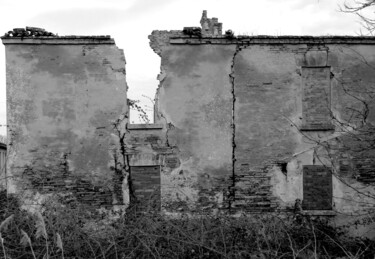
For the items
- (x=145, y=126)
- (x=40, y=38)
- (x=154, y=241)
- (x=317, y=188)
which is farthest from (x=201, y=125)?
(x=154, y=241)

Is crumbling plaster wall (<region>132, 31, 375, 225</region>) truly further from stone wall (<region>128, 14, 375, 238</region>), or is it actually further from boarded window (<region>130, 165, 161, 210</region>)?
boarded window (<region>130, 165, 161, 210</region>)

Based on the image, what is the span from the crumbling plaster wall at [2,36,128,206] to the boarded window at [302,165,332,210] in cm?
488

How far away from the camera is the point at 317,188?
13500 millimetres

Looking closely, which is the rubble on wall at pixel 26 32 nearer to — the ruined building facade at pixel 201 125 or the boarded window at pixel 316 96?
the ruined building facade at pixel 201 125

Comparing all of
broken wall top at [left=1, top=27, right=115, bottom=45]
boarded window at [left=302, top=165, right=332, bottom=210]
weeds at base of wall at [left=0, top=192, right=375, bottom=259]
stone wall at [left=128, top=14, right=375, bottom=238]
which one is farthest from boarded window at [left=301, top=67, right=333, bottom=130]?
broken wall top at [left=1, top=27, right=115, bottom=45]

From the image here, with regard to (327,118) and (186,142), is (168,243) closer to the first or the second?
(186,142)

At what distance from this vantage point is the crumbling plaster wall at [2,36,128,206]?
13375 millimetres

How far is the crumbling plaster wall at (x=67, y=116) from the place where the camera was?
13375mm

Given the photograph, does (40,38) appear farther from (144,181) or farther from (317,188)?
(317,188)

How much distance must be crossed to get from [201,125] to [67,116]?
11.8 ft

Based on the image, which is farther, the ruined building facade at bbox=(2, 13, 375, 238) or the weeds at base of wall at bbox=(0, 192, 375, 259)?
the ruined building facade at bbox=(2, 13, 375, 238)

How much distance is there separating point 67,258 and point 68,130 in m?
5.29

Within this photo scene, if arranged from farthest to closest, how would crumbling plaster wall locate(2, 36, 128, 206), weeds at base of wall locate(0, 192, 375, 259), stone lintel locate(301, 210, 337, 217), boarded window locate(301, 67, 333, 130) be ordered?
boarded window locate(301, 67, 333, 130) < crumbling plaster wall locate(2, 36, 128, 206) < stone lintel locate(301, 210, 337, 217) < weeds at base of wall locate(0, 192, 375, 259)

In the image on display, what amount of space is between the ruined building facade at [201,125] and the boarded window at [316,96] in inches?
1.2
